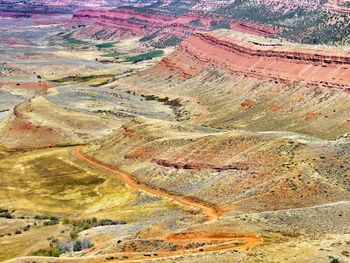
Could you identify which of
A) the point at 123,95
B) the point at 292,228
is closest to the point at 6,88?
the point at 123,95

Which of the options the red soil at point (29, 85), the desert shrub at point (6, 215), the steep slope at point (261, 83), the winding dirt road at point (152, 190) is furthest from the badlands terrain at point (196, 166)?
the red soil at point (29, 85)

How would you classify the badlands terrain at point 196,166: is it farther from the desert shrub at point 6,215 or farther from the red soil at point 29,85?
the red soil at point 29,85

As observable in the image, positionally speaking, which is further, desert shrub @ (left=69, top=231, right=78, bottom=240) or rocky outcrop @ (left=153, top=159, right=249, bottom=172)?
rocky outcrop @ (left=153, top=159, right=249, bottom=172)

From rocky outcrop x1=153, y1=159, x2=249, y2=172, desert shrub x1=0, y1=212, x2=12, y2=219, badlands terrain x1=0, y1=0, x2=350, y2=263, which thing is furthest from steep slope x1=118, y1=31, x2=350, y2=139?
desert shrub x1=0, y1=212, x2=12, y2=219

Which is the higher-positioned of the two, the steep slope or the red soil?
the steep slope

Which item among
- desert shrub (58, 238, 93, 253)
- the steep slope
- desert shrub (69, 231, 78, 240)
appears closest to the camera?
desert shrub (58, 238, 93, 253)

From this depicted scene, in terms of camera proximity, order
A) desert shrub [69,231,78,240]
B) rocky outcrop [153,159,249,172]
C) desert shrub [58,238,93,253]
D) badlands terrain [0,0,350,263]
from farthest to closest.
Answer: rocky outcrop [153,159,249,172] → desert shrub [69,231,78,240] → desert shrub [58,238,93,253] → badlands terrain [0,0,350,263]

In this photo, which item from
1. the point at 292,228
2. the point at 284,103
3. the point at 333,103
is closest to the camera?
the point at 292,228

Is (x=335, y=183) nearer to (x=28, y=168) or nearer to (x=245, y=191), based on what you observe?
(x=245, y=191)

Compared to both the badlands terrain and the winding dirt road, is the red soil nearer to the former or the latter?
the badlands terrain
